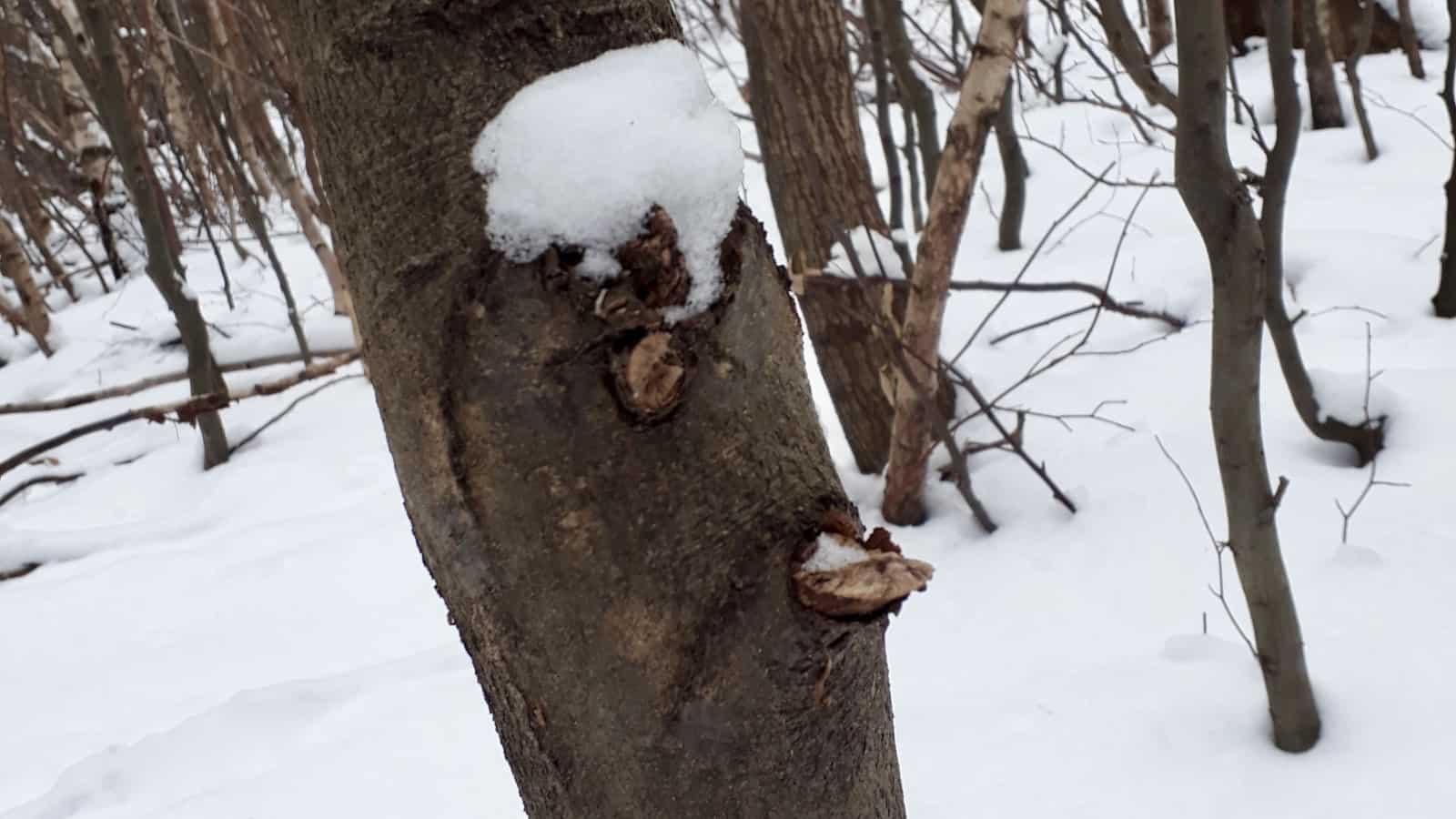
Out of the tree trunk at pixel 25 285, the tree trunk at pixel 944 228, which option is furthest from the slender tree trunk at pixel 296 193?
the tree trunk at pixel 944 228

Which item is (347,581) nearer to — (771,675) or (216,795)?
(216,795)

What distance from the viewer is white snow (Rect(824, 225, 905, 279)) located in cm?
292

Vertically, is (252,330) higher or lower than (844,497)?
lower

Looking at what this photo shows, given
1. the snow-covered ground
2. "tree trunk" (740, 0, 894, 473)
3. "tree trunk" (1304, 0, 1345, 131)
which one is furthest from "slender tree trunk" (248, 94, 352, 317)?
"tree trunk" (1304, 0, 1345, 131)

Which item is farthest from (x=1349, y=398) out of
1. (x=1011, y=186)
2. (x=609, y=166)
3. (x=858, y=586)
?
(x=1011, y=186)

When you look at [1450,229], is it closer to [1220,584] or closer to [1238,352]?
[1220,584]

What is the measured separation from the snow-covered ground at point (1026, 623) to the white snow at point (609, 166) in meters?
1.52

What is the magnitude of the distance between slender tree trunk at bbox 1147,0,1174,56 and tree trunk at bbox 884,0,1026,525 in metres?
6.59

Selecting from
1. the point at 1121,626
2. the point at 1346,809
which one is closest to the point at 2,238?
the point at 1121,626

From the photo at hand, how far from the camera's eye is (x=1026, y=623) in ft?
7.44

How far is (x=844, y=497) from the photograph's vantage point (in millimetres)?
560

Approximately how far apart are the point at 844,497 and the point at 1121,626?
1798 mm

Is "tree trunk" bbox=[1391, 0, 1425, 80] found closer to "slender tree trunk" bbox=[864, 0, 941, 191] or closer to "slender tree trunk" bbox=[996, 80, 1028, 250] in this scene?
"slender tree trunk" bbox=[996, 80, 1028, 250]

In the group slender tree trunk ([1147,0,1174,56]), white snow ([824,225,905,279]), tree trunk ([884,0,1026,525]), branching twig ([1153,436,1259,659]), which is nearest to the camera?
branching twig ([1153,436,1259,659])
